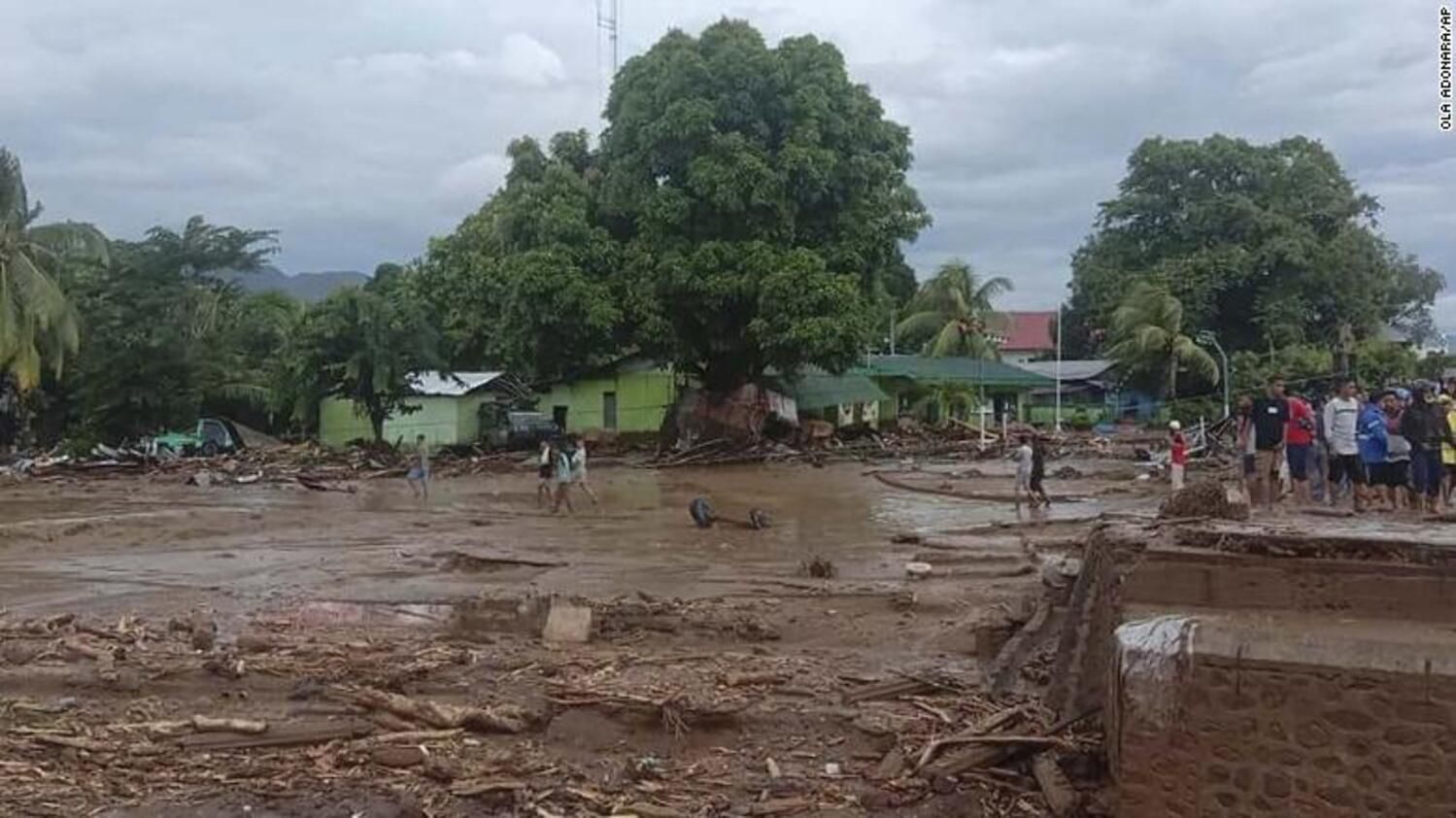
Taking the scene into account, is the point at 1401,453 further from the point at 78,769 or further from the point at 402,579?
the point at 78,769

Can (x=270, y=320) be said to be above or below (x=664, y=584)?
above

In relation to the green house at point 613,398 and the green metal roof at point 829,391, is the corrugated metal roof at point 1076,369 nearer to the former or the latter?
the green metal roof at point 829,391

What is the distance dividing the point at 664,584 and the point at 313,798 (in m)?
7.37

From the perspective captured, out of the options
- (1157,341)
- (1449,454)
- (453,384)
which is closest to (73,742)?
(1449,454)

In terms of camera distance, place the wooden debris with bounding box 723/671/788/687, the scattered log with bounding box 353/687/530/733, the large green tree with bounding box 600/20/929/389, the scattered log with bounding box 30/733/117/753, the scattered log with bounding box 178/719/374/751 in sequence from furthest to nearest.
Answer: the large green tree with bounding box 600/20/929/389, the wooden debris with bounding box 723/671/788/687, the scattered log with bounding box 353/687/530/733, the scattered log with bounding box 178/719/374/751, the scattered log with bounding box 30/733/117/753

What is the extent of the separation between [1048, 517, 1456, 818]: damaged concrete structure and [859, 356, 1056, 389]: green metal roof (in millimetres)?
40536

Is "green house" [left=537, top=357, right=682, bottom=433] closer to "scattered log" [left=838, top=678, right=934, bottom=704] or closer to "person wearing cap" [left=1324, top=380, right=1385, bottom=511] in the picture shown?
"person wearing cap" [left=1324, top=380, right=1385, bottom=511]

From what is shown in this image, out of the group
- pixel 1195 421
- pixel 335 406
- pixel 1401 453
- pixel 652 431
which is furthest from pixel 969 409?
pixel 1401 453

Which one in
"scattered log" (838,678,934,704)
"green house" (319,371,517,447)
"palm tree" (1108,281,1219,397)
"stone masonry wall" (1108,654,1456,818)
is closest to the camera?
"stone masonry wall" (1108,654,1456,818)

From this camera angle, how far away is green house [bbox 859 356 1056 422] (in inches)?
1949

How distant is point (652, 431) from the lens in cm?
4159

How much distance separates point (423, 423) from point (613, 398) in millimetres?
6817

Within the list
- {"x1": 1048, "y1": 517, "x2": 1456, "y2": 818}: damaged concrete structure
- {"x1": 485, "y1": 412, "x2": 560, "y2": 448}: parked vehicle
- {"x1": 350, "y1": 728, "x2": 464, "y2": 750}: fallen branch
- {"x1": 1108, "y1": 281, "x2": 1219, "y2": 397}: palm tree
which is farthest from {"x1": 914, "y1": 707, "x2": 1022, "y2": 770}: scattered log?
{"x1": 1108, "y1": 281, "x2": 1219, "y2": 397}: palm tree

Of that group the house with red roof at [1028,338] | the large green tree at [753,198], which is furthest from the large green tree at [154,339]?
the house with red roof at [1028,338]
